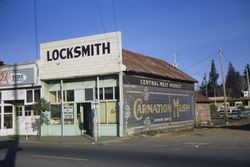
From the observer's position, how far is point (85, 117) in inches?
1220

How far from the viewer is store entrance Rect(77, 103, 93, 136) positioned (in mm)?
30500

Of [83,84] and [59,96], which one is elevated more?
[83,84]

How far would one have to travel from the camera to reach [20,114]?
34062mm

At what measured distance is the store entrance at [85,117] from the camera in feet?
100

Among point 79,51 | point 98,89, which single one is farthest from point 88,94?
point 79,51

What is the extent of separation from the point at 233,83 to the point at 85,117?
128 meters

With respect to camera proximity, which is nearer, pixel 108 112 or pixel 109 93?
pixel 108 112

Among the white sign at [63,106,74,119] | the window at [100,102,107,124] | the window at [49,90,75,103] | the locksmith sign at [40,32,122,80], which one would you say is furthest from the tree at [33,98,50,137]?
the window at [100,102,107,124]

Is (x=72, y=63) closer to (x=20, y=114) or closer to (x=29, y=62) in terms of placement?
(x=29, y=62)

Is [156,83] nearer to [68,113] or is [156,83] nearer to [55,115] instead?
[68,113]

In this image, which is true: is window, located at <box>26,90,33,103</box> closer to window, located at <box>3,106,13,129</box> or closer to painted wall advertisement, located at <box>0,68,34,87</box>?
painted wall advertisement, located at <box>0,68,34,87</box>

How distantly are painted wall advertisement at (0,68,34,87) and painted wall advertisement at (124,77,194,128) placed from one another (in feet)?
27.2

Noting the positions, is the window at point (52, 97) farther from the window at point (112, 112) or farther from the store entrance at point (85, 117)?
the window at point (112, 112)

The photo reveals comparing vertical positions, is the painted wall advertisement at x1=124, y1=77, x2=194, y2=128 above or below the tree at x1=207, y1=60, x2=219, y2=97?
below
